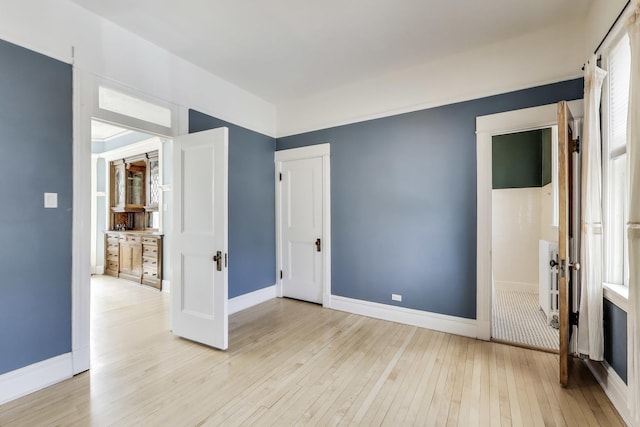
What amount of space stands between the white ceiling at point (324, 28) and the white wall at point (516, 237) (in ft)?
9.40

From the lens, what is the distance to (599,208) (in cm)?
220

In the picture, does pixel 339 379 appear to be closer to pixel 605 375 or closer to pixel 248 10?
pixel 605 375

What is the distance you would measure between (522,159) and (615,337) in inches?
138

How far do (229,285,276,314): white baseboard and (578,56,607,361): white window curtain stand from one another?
3550 millimetres

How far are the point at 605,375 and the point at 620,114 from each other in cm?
191

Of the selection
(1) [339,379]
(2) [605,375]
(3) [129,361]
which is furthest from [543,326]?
(3) [129,361]

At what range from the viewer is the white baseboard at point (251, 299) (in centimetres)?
381

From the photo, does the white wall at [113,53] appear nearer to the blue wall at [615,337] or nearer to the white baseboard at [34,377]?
the white baseboard at [34,377]

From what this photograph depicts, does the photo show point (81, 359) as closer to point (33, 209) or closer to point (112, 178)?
point (33, 209)

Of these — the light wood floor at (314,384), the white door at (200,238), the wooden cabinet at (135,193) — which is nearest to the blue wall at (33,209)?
the light wood floor at (314,384)

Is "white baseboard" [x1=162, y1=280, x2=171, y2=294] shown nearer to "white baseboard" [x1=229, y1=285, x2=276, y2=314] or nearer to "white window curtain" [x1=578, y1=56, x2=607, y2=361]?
"white baseboard" [x1=229, y1=285, x2=276, y2=314]

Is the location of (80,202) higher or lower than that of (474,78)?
lower

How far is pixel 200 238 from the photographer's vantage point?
2879mm

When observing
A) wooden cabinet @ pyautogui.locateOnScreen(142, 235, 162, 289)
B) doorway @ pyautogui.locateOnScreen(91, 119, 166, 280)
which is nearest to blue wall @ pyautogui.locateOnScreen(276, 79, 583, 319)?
wooden cabinet @ pyautogui.locateOnScreen(142, 235, 162, 289)
